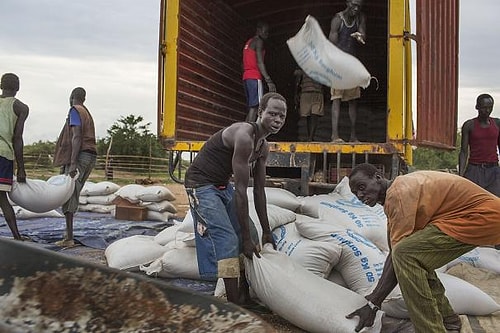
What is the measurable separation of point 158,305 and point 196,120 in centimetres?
367

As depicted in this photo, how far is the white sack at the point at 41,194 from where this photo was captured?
4.63 metres

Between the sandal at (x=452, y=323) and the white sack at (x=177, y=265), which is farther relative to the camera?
the white sack at (x=177, y=265)

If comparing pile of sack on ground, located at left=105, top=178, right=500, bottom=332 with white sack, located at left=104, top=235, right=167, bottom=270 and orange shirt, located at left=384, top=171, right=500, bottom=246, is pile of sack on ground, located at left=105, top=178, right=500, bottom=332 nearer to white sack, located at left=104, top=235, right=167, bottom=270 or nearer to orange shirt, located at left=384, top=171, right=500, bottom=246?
white sack, located at left=104, top=235, right=167, bottom=270

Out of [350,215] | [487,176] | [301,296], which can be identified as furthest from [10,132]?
[487,176]

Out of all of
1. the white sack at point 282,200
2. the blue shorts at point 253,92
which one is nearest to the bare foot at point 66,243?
the white sack at point 282,200

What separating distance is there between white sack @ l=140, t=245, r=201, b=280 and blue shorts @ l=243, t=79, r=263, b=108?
2.45 m

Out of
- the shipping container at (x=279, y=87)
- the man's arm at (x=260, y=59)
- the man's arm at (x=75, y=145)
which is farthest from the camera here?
the man's arm at (x=260, y=59)

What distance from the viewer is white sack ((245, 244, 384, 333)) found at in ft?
8.38

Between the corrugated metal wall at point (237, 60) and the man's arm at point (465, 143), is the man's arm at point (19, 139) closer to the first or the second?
the corrugated metal wall at point (237, 60)

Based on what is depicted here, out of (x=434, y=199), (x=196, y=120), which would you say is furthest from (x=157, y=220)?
(x=434, y=199)

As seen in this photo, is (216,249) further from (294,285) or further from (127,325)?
(127,325)

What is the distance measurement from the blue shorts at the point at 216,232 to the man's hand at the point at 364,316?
24.3 inches

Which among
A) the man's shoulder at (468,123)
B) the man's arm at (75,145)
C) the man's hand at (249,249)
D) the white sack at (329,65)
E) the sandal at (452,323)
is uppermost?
the white sack at (329,65)

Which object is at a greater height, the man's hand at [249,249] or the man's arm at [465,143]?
the man's arm at [465,143]
